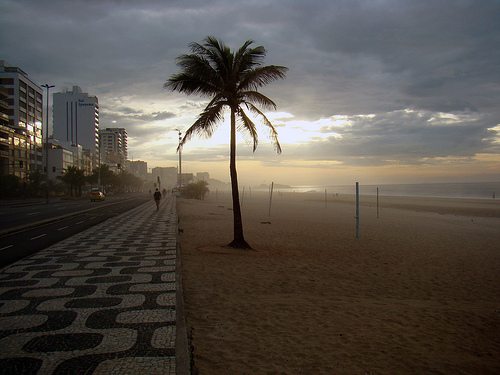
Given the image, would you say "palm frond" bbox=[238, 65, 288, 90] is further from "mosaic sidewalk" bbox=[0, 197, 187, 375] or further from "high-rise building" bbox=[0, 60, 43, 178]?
"high-rise building" bbox=[0, 60, 43, 178]

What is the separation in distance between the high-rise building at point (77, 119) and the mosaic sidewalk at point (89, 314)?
144 metres

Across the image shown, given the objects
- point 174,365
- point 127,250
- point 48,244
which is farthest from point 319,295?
point 48,244

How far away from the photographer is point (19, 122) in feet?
247

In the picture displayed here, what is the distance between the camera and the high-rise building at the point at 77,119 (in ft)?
449

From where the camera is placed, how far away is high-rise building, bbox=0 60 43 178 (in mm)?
61844

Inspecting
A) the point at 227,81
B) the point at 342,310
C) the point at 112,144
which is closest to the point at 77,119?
the point at 112,144

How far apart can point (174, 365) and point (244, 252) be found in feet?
24.4

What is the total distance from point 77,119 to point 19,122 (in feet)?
220

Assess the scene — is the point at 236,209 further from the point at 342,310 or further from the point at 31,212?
the point at 31,212

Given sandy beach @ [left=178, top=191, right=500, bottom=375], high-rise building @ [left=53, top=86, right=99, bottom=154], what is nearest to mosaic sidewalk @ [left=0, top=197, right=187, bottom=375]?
sandy beach @ [left=178, top=191, right=500, bottom=375]

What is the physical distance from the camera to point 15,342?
12.8 ft

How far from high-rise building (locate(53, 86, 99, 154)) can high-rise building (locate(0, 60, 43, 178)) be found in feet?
162

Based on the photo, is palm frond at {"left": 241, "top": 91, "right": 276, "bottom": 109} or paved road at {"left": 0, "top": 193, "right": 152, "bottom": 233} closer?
palm frond at {"left": 241, "top": 91, "right": 276, "bottom": 109}

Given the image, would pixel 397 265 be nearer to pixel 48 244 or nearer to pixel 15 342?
pixel 15 342
